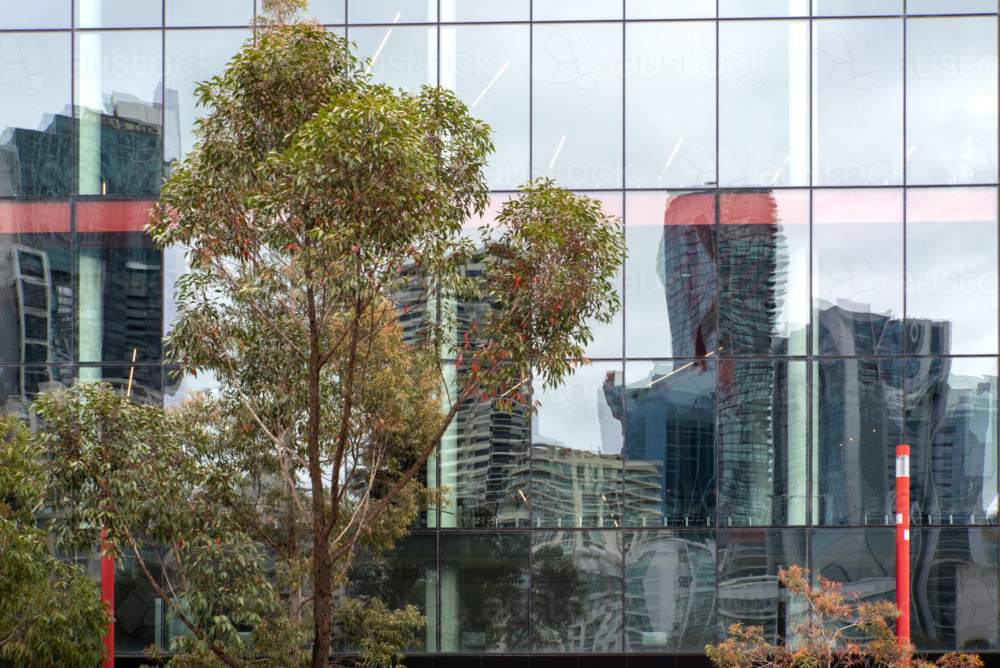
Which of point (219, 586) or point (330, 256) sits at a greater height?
point (330, 256)

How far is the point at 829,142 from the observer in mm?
15734

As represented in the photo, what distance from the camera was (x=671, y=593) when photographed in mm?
15117

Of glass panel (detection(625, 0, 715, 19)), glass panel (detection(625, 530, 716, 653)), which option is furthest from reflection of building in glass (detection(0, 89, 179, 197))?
glass panel (detection(625, 530, 716, 653))

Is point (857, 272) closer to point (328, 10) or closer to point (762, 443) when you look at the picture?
point (762, 443)

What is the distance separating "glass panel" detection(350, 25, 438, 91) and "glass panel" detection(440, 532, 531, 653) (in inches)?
358

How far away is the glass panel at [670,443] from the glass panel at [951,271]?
4.27 meters

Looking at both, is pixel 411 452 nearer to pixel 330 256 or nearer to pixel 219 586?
pixel 219 586

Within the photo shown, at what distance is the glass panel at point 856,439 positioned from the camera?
15.1m

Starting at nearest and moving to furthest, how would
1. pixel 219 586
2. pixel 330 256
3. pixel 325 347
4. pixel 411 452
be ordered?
pixel 330 256 < pixel 219 586 < pixel 325 347 < pixel 411 452

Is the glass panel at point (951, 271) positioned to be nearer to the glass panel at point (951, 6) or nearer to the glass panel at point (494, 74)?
the glass panel at point (951, 6)

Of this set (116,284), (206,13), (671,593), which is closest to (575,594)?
(671,593)

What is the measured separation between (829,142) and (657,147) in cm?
341

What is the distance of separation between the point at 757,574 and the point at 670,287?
18.7 ft

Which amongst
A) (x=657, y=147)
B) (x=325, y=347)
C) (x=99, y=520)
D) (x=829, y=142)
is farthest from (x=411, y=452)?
(x=829, y=142)
